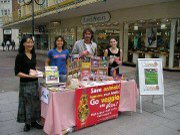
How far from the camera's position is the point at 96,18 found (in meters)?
16.9

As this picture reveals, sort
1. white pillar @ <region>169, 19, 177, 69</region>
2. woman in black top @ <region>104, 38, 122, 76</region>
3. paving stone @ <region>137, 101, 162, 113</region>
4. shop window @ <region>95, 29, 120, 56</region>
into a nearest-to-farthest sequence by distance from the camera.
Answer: woman in black top @ <region>104, 38, 122, 76</region>, paving stone @ <region>137, 101, 162, 113</region>, white pillar @ <region>169, 19, 177, 69</region>, shop window @ <region>95, 29, 120, 56</region>

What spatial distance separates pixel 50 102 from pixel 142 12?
35.0 feet

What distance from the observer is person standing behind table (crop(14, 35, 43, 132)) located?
4016 millimetres

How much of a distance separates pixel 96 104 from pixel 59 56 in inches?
47.2

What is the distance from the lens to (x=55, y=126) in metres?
3.84

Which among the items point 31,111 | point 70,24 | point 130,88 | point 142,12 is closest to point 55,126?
point 31,111

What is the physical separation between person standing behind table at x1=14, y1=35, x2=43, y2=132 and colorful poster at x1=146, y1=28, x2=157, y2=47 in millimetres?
10327

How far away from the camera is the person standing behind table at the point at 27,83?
4.02m

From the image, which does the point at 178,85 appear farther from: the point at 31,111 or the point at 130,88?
the point at 31,111

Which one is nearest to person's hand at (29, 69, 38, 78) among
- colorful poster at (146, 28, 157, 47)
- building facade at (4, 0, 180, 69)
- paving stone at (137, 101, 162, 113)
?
paving stone at (137, 101, 162, 113)

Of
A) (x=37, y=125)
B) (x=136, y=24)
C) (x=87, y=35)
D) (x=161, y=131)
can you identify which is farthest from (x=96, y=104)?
(x=136, y=24)

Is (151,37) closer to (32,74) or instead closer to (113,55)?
(113,55)

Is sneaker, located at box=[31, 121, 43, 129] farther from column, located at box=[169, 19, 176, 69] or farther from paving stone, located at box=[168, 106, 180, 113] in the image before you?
column, located at box=[169, 19, 176, 69]

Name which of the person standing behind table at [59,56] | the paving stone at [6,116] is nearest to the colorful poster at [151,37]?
the person standing behind table at [59,56]
